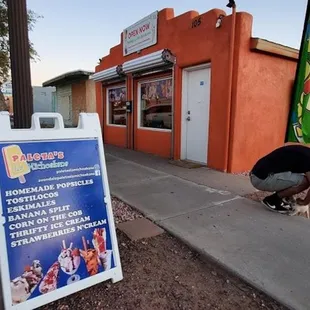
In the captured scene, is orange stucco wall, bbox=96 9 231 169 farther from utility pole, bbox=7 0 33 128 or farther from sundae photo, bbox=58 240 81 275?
sundae photo, bbox=58 240 81 275

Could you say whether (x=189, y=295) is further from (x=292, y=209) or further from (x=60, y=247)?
(x=292, y=209)

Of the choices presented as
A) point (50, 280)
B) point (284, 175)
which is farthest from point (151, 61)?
point (50, 280)

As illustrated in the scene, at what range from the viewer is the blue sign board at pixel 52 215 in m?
1.86

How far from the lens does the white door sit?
627cm

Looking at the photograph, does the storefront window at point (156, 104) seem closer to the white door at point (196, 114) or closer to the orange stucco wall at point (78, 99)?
the white door at point (196, 114)

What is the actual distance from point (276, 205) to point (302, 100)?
2398 mm

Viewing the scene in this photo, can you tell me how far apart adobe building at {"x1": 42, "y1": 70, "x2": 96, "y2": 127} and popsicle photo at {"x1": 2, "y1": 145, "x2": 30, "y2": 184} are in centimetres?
1212

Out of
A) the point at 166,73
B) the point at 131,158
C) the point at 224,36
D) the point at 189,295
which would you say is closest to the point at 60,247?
the point at 189,295

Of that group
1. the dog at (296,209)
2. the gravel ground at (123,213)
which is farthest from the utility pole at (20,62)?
the dog at (296,209)

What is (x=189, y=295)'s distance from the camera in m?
2.17

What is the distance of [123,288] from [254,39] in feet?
16.9

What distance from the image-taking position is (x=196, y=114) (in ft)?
21.5

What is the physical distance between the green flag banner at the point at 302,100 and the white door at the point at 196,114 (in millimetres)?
1724

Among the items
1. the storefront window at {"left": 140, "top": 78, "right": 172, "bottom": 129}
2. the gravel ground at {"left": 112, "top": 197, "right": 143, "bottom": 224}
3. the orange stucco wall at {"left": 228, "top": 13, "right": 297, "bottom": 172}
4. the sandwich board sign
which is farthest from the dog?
the storefront window at {"left": 140, "top": 78, "right": 172, "bottom": 129}
